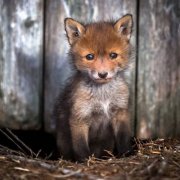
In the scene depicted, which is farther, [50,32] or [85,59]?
[50,32]

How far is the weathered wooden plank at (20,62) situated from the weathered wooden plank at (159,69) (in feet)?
3.54

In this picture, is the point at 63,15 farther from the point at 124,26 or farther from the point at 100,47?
the point at 100,47

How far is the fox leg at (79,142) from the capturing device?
5.23m

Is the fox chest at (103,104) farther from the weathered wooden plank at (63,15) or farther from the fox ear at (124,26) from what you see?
the weathered wooden plank at (63,15)

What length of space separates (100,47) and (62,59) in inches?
42.5

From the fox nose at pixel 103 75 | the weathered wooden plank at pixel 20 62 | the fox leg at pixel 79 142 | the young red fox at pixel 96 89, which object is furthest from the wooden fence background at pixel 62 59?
the fox nose at pixel 103 75

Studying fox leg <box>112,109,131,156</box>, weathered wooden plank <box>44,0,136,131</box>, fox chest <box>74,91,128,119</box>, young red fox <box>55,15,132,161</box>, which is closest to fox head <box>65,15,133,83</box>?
young red fox <box>55,15,132,161</box>

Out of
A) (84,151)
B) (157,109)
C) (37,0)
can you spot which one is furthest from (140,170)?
(37,0)

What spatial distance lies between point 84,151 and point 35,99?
1.16m

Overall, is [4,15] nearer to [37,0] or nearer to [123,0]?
[37,0]

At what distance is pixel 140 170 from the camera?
14.2 ft

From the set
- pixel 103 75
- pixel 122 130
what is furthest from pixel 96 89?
pixel 122 130

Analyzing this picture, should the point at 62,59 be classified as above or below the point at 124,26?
below

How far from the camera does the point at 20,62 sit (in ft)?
20.0
